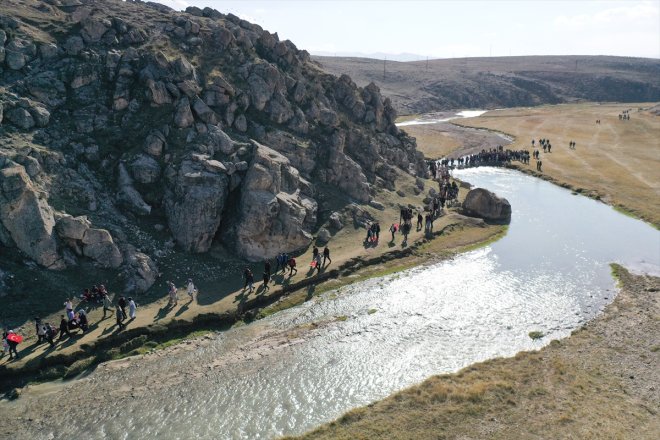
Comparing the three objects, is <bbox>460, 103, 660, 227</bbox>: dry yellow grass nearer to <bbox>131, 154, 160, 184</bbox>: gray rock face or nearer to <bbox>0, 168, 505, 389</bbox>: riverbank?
<bbox>0, 168, 505, 389</bbox>: riverbank

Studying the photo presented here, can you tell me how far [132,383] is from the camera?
33.9 metres

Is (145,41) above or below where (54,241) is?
above

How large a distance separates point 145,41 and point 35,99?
54.6 ft

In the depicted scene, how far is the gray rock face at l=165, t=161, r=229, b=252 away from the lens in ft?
161

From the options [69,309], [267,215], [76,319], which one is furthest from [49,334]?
[267,215]

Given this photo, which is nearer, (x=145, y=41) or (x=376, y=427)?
(x=376, y=427)

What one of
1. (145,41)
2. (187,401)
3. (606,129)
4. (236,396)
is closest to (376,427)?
(236,396)

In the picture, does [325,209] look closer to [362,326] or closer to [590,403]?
[362,326]

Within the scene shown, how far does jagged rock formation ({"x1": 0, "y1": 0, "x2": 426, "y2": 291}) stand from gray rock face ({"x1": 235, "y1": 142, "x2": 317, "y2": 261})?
0.14m

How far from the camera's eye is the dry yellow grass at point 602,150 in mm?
82438

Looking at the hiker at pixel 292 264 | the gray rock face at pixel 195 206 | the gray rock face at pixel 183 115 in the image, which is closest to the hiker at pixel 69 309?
the gray rock face at pixel 195 206

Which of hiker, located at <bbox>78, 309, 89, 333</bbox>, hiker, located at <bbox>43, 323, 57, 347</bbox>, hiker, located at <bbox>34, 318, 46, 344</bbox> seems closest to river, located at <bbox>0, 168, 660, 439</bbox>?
hiker, located at <bbox>43, 323, 57, 347</bbox>

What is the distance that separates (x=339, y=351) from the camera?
38.1m

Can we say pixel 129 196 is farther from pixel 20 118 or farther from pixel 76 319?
pixel 76 319
